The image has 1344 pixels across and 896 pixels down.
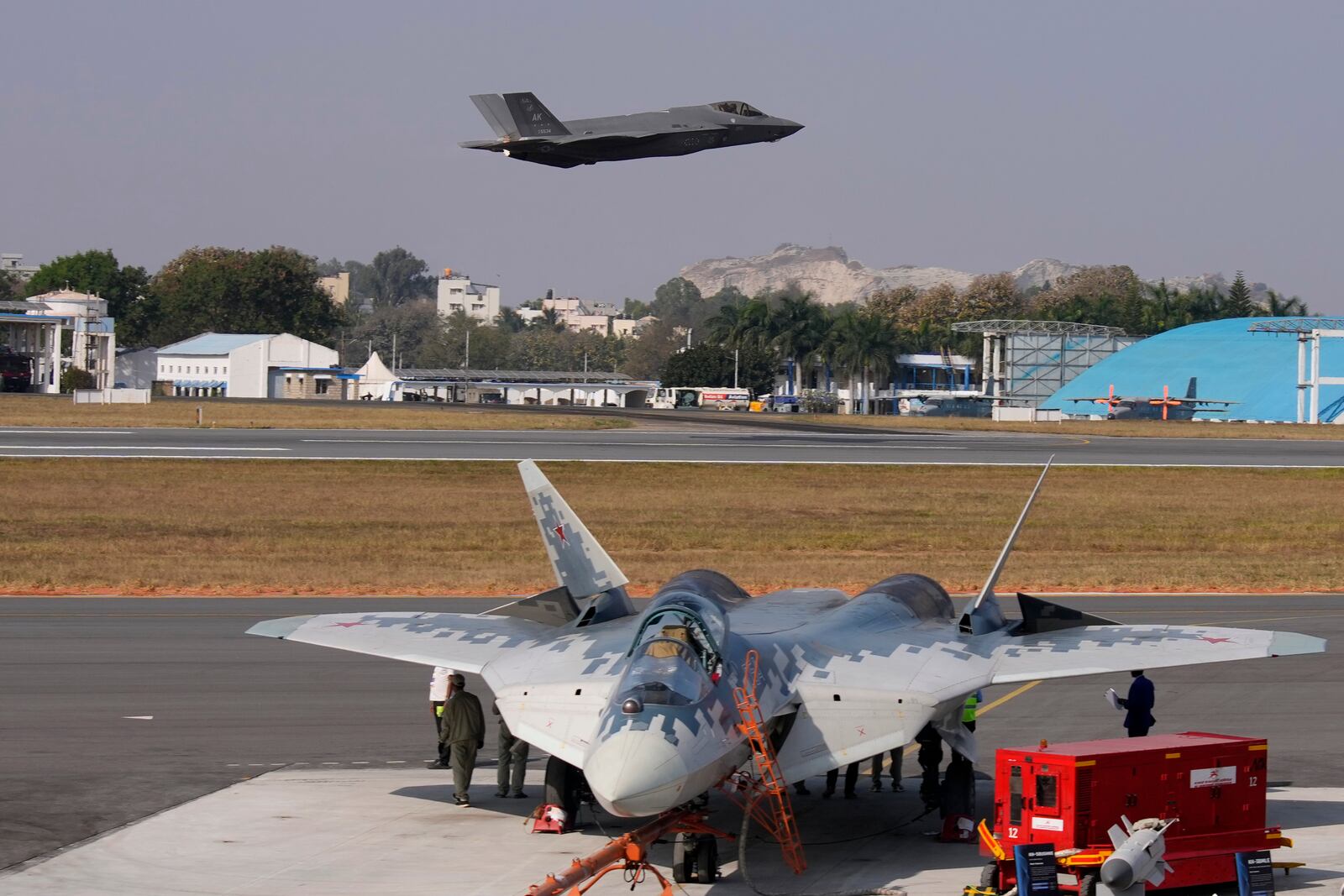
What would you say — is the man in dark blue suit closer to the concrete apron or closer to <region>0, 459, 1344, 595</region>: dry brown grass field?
the concrete apron

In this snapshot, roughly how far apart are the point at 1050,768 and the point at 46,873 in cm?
1014

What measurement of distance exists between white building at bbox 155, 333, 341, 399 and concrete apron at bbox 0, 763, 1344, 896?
168296 millimetres

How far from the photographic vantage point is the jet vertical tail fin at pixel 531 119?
45.1m

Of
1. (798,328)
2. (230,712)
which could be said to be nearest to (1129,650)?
(230,712)

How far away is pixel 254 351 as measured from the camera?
182 metres

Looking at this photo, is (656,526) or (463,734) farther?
(656,526)

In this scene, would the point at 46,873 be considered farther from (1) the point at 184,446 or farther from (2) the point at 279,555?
(1) the point at 184,446

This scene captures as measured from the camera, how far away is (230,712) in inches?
870

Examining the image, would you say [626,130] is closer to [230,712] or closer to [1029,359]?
[230,712]

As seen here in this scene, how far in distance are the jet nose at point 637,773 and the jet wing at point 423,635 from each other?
443 cm

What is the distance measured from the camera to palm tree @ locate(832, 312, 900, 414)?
179 m

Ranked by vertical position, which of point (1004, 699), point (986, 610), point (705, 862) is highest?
point (986, 610)

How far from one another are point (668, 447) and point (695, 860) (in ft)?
219

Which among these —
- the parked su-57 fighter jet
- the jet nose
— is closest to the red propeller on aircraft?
the parked su-57 fighter jet
